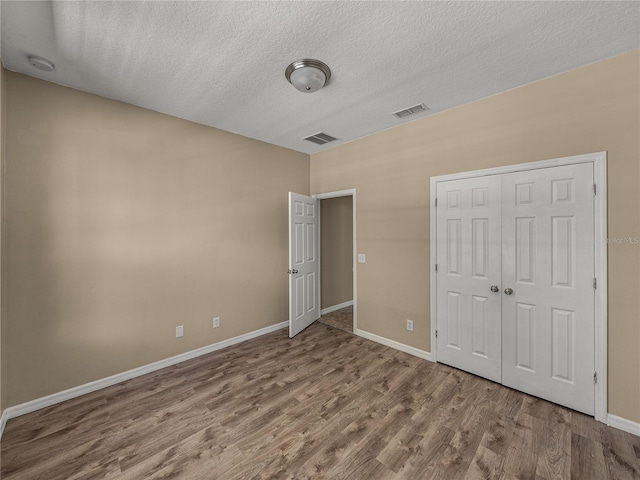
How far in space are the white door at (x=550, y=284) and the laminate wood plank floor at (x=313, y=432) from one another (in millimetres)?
236

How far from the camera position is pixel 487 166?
8.54ft

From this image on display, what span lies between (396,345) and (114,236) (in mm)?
3366

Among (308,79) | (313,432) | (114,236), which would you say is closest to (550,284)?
(313,432)

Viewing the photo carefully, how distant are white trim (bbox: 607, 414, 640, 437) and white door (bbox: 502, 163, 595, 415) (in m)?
0.12

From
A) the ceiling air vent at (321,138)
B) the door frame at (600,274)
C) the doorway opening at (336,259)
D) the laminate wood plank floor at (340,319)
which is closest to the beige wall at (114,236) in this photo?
the ceiling air vent at (321,138)

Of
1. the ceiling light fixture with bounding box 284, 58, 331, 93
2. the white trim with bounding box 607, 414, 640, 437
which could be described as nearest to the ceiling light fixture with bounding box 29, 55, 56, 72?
the ceiling light fixture with bounding box 284, 58, 331, 93

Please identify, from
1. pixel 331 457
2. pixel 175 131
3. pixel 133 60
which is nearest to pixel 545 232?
pixel 331 457

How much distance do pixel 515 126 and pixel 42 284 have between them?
4396 millimetres

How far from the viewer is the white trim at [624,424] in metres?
1.91

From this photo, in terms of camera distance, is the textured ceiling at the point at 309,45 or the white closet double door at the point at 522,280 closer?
the textured ceiling at the point at 309,45

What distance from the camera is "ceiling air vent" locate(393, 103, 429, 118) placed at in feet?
9.14

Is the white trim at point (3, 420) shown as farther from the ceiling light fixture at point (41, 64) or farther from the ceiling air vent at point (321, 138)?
the ceiling air vent at point (321, 138)

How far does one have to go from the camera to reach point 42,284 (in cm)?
224

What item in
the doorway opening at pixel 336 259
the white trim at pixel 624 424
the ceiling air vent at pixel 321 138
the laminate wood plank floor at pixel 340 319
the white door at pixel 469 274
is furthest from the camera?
the doorway opening at pixel 336 259
